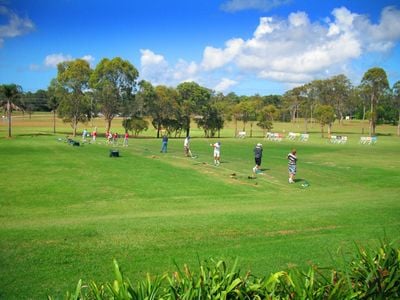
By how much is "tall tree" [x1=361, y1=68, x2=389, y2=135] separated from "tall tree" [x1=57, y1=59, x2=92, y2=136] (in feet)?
187

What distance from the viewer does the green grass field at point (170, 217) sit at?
352 inches

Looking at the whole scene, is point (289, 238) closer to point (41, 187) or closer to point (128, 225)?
point (128, 225)

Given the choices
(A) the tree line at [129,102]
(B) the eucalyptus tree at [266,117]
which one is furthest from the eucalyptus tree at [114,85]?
(B) the eucalyptus tree at [266,117]

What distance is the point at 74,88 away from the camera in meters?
70.8

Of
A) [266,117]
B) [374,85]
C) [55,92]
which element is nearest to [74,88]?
[55,92]

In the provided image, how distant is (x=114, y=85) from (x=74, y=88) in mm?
6789

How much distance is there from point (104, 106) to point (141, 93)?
6572 mm

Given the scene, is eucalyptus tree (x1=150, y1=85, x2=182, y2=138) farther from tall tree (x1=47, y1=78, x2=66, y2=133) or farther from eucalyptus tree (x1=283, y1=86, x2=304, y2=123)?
eucalyptus tree (x1=283, y1=86, x2=304, y2=123)

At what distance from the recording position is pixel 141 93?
7238 centimetres

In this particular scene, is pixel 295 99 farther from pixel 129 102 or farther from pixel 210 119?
pixel 129 102

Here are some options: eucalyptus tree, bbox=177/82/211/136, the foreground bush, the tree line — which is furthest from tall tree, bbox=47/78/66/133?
the foreground bush

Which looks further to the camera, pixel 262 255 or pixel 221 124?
pixel 221 124

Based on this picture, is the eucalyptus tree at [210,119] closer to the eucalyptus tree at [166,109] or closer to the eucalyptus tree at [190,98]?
the eucalyptus tree at [190,98]

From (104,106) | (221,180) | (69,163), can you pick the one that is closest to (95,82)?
(104,106)
